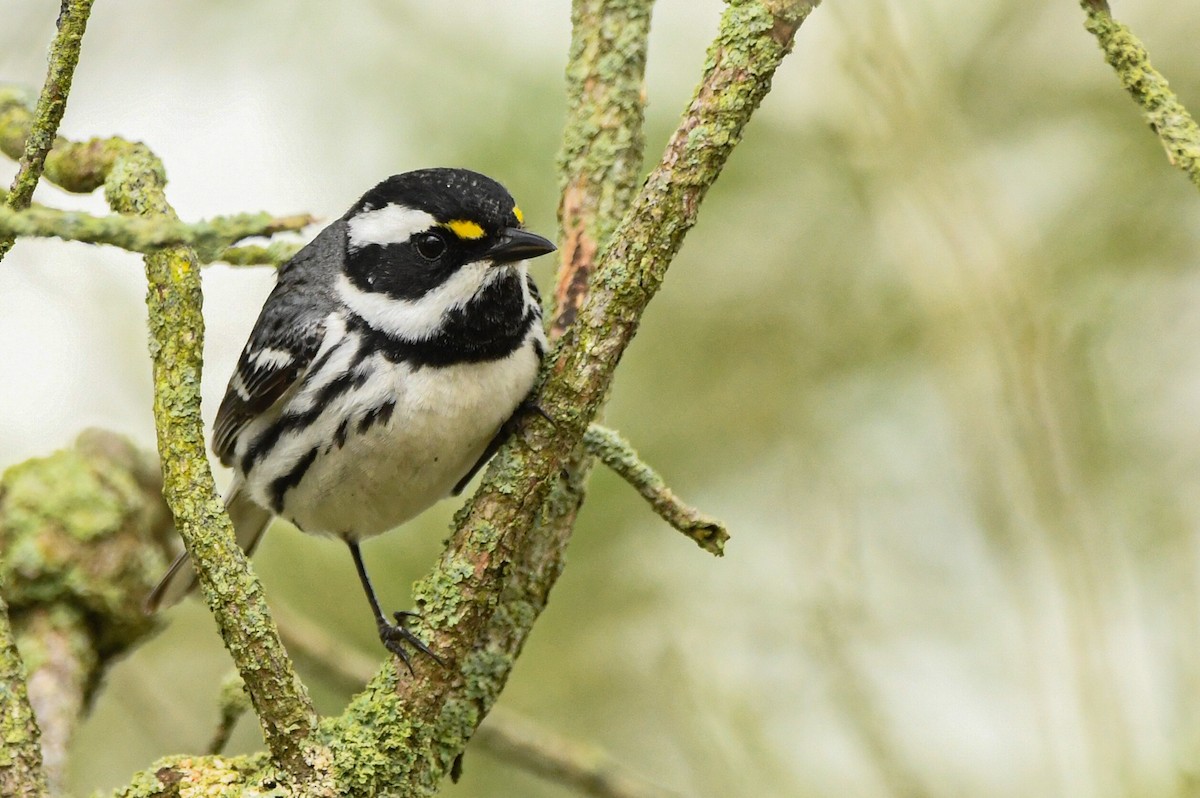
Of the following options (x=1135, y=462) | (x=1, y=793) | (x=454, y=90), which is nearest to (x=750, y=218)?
(x=454, y=90)

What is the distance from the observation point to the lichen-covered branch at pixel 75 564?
11.8 ft

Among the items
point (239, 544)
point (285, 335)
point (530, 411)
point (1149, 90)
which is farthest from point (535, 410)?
point (1149, 90)

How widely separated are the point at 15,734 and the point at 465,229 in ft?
5.95

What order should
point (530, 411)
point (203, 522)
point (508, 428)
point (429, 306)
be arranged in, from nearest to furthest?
point (203, 522)
point (530, 411)
point (508, 428)
point (429, 306)

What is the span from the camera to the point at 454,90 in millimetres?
6199

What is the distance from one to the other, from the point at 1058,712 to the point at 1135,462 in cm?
132

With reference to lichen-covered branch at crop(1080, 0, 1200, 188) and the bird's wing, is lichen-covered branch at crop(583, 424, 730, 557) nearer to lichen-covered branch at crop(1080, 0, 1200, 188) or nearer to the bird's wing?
the bird's wing

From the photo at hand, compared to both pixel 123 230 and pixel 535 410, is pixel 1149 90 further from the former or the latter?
pixel 123 230

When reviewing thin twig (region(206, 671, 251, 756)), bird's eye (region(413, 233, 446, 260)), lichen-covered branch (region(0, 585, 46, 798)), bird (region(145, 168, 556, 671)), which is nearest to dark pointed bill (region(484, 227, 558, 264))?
bird (region(145, 168, 556, 671))

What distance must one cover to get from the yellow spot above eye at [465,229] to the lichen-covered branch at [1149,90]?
1.70m

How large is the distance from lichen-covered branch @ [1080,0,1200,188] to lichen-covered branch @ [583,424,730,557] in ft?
3.97

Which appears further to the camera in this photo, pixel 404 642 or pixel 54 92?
pixel 404 642

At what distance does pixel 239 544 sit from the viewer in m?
3.83

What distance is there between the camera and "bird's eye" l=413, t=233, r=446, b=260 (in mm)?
3604
